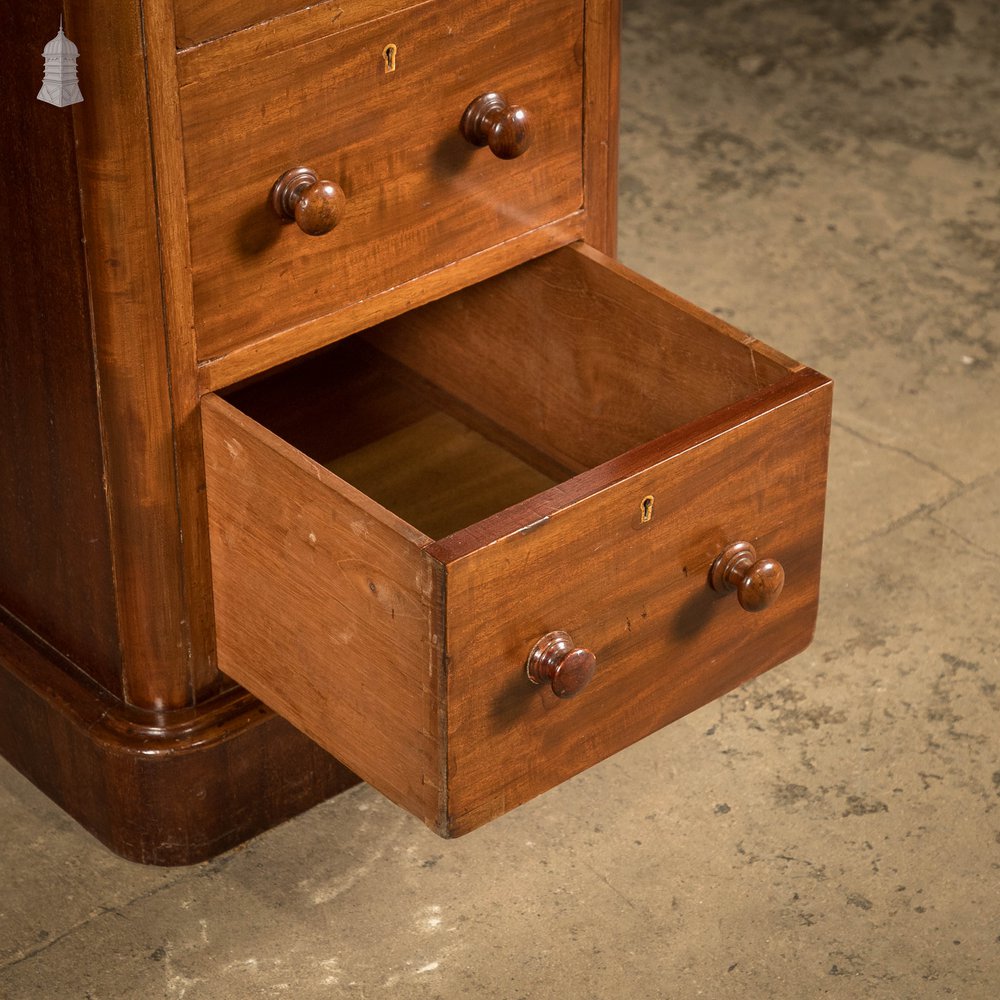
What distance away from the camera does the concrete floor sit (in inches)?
64.9

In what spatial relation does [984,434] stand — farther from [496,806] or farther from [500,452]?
[496,806]

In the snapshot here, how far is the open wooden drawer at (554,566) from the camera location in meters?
1.42

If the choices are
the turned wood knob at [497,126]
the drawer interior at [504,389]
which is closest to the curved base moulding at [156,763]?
the drawer interior at [504,389]

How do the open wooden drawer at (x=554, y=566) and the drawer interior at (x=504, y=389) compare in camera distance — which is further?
the drawer interior at (x=504, y=389)

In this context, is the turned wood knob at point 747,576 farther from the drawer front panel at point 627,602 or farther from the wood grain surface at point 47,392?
the wood grain surface at point 47,392

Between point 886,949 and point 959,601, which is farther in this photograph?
point 959,601

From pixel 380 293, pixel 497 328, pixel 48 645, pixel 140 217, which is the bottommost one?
pixel 48 645

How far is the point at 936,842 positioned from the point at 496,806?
1.49 ft

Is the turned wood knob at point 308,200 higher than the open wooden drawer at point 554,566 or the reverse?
higher

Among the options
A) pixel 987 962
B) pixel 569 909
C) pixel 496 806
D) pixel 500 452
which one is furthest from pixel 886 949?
pixel 500 452

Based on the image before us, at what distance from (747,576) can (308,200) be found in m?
0.40

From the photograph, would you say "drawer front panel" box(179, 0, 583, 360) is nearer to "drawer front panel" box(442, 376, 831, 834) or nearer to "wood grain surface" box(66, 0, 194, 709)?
"wood grain surface" box(66, 0, 194, 709)

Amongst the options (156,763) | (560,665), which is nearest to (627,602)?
(560,665)

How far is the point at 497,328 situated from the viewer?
5.98 ft
